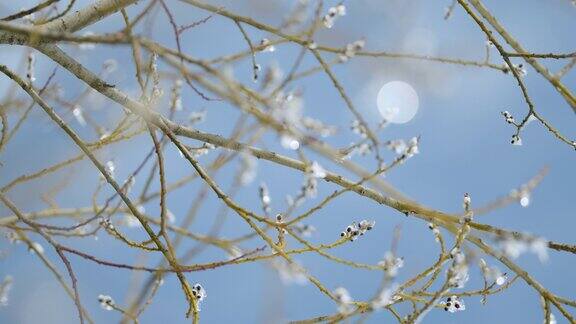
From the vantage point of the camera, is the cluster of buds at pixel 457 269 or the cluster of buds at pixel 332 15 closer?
the cluster of buds at pixel 457 269

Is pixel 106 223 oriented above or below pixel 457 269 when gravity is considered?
above

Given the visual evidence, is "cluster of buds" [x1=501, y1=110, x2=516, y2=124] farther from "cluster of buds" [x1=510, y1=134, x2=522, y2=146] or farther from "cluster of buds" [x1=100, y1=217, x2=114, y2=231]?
"cluster of buds" [x1=100, y1=217, x2=114, y2=231]

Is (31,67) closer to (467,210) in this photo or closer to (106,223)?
(106,223)

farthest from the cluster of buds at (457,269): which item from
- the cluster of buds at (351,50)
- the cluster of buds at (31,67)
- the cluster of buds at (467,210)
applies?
the cluster of buds at (31,67)

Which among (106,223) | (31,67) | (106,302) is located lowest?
(106,302)

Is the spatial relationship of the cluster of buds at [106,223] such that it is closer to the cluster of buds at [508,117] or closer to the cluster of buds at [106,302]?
the cluster of buds at [106,302]

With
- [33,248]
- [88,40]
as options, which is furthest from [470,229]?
[33,248]

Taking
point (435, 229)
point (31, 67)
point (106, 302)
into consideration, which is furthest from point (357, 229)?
point (31, 67)

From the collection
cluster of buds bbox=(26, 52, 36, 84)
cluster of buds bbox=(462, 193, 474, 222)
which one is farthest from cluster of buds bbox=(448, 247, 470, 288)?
cluster of buds bbox=(26, 52, 36, 84)
